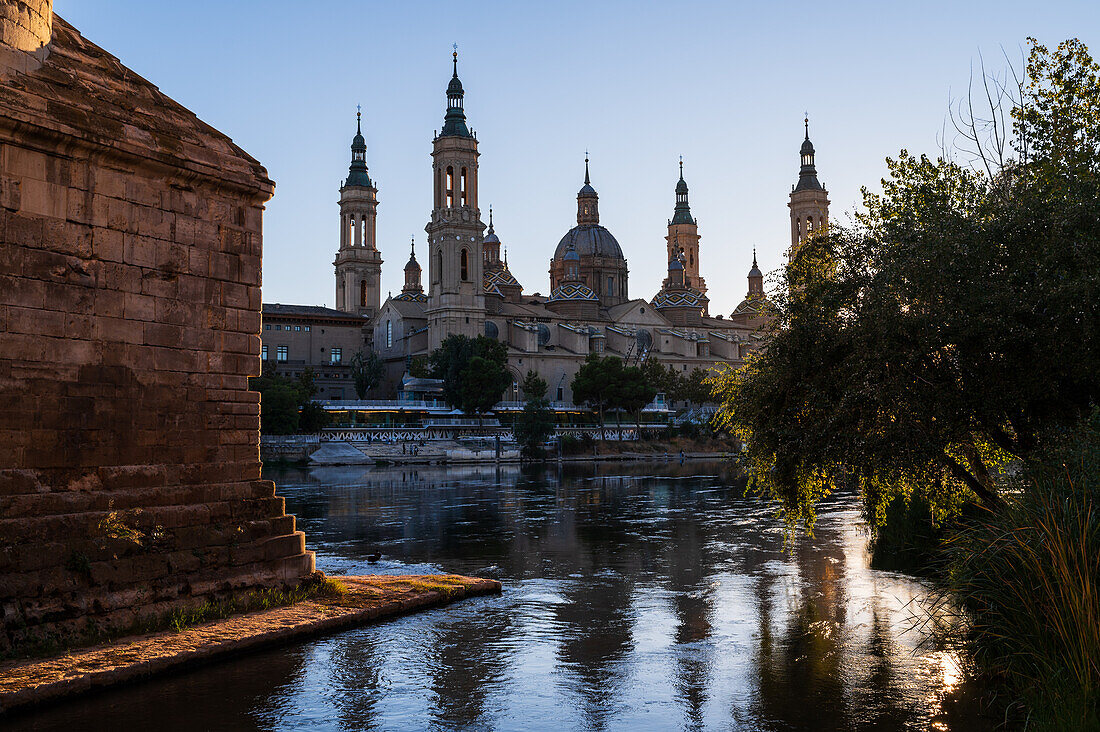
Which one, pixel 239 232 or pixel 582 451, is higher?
pixel 239 232

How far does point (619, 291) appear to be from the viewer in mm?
108062

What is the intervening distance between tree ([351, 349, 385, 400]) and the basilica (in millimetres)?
2778

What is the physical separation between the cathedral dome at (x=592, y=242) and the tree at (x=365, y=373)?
31.3m

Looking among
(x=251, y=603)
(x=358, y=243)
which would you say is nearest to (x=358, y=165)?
(x=358, y=243)

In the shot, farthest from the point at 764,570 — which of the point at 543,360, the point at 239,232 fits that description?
the point at 543,360

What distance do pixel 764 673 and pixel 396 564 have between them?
30.4 ft

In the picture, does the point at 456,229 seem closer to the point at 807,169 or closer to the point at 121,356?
the point at 807,169

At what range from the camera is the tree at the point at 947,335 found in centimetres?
1058

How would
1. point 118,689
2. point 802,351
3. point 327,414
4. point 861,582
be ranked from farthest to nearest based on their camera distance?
point 327,414 < point 861,582 < point 802,351 < point 118,689

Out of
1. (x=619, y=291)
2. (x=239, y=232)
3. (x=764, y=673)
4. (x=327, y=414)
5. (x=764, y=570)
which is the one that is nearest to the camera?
(x=764, y=673)

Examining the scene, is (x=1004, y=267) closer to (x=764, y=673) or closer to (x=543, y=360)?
(x=764, y=673)

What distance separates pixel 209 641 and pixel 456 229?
72943mm

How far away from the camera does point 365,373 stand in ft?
270

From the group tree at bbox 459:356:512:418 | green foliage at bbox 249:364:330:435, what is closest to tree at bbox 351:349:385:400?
tree at bbox 459:356:512:418
